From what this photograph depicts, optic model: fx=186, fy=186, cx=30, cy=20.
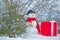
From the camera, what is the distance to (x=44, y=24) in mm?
1495

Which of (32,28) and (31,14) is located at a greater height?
(31,14)

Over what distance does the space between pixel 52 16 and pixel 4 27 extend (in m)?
0.56

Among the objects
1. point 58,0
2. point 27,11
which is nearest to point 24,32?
point 27,11

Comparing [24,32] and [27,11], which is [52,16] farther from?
[24,32]

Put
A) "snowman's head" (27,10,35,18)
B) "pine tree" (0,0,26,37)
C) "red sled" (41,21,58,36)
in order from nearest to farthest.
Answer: "pine tree" (0,0,26,37) < "red sled" (41,21,58,36) < "snowman's head" (27,10,35,18)

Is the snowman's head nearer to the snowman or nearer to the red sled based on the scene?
the snowman

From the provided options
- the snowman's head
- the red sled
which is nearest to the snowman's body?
the snowman's head

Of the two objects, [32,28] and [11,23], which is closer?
[11,23]

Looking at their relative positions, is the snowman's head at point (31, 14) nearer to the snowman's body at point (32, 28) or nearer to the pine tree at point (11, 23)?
the snowman's body at point (32, 28)

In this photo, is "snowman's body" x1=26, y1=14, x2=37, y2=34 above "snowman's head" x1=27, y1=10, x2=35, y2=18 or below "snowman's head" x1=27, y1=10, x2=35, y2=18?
below

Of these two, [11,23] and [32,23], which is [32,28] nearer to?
[32,23]

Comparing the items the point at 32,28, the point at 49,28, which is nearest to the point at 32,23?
the point at 32,28

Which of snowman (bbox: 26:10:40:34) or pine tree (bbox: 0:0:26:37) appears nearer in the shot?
pine tree (bbox: 0:0:26:37)

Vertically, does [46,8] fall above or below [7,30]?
above
